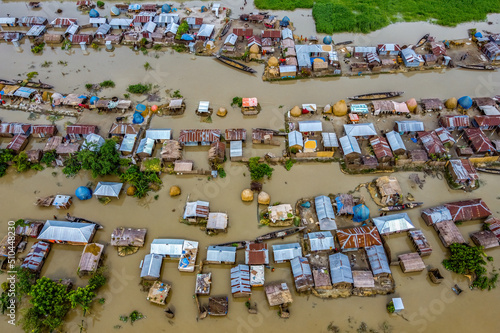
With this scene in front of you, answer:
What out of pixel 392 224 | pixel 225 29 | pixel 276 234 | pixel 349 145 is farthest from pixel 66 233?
pixel 225 29

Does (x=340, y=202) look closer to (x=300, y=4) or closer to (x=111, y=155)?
(x=111, y=155)

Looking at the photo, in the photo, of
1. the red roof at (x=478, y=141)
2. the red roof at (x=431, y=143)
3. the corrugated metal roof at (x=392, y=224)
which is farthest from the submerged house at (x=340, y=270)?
the red roof at (x=478, y=141)

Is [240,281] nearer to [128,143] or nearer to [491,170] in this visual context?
[128,143]

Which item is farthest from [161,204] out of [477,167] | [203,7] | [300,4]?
[300,4]

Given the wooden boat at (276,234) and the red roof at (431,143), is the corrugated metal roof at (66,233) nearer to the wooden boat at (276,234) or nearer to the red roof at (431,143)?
the wooden boat at (276,234)

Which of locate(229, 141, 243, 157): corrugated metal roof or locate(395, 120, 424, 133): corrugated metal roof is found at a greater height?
locate(395, 120, 424, 133): corrugated metal roof

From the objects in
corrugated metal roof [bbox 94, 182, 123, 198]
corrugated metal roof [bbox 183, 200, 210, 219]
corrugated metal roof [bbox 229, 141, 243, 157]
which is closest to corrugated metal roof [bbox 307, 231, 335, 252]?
corrugated metal roof [bbox 183, 200, 210, 219]

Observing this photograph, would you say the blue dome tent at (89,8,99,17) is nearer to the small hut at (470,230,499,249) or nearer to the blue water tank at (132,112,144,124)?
the blue water tank at (132,112,144,124)
